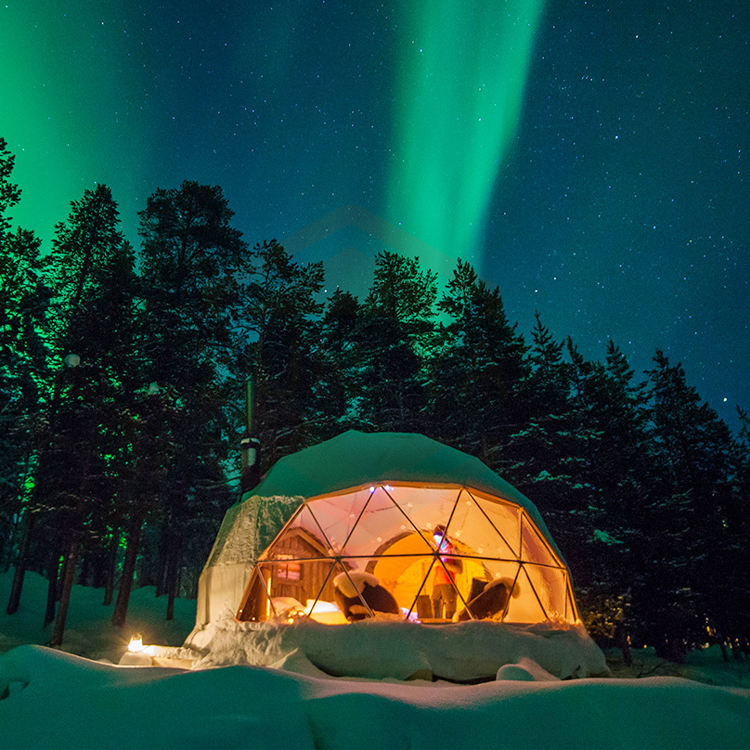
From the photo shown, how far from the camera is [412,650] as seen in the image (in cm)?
537

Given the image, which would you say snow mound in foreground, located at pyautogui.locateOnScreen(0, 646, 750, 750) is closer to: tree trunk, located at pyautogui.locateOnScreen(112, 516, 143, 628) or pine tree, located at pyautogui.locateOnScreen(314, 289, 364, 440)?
tree trunk, located at pyautogui.locateOnScreen(112, 516, 143, 628)

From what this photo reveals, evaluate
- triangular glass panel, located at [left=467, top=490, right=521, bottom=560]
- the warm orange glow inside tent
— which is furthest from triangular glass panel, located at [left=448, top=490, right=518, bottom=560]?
triangular glass panel, located at [left=467, top=490, right=521, bottom=560]

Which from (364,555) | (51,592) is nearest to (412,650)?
(364,555)

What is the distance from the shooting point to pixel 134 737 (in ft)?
7.20

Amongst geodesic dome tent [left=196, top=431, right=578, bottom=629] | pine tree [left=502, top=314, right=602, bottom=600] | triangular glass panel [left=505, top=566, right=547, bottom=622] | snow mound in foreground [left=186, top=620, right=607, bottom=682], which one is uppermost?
pine tree [left=502, top=314, right=602, bottom=600]

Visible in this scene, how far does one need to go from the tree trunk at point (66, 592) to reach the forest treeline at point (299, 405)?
81 millimetres

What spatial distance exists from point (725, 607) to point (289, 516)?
61.7 ft

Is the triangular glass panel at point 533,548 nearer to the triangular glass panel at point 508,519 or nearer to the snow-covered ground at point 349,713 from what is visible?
the triangular glass panel at point 508,519

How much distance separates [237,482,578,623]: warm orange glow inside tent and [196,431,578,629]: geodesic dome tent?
2 cm

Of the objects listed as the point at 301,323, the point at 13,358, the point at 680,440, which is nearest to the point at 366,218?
the point at 301,323

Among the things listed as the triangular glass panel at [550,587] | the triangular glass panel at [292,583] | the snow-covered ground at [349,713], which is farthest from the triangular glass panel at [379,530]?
the snow-covered ground at [349,713]

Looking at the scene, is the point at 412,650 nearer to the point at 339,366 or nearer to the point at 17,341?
the point at 339,366

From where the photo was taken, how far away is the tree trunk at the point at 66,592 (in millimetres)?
13711

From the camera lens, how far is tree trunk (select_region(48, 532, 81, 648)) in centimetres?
1371
